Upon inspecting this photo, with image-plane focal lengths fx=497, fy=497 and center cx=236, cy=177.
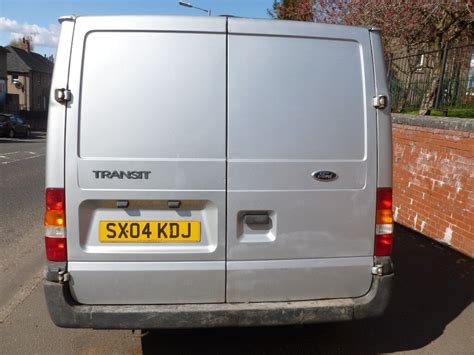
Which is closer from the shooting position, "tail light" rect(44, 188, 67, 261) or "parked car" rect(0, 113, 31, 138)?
"tail light" rect(44, 188, 67, 261)

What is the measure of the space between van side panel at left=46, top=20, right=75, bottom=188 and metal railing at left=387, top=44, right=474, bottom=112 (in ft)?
18.1

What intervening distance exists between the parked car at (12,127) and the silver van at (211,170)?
3007cm

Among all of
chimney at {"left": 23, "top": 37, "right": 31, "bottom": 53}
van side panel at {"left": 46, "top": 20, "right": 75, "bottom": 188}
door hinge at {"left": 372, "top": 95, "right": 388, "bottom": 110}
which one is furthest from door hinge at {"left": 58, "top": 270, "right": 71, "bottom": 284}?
chimney at {"left": 23, "top": 37, "right": 31, "bottom": 53}

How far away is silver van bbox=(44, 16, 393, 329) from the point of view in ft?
9.09

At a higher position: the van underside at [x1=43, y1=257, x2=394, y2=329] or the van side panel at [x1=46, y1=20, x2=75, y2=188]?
the van side panel at [x1=46, y1=20, x2=75, y2=188]

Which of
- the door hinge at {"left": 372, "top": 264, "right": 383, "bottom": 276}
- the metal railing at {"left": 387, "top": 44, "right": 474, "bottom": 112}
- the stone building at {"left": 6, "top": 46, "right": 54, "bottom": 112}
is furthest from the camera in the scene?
the stone building at {"left": 6, "top": 46, "right": 54, "bottom": 112}

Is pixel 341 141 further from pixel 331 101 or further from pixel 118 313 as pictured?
pixel 118 313

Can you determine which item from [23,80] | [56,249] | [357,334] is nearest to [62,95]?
[56,249]

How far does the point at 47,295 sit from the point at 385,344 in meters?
2.38

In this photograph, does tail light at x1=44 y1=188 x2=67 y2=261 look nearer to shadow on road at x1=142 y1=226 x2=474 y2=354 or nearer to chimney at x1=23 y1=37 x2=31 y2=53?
shadow on road at x1=142 y1=226 x2=474 y2=354


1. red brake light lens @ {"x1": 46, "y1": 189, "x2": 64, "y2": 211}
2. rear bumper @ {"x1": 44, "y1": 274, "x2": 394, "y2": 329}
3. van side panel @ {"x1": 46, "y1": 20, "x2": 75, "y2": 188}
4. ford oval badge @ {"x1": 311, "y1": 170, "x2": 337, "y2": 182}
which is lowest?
rear bumper @ {"x1": 44, "y1": 274, "x2": 394, "y2": 329}

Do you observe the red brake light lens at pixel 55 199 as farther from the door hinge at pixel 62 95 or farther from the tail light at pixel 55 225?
the door hinge at pixel 62 95

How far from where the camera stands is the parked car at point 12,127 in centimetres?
2991

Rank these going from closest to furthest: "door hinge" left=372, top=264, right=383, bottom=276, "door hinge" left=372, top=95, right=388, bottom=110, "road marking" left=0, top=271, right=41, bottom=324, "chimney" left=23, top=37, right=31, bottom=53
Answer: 1. "door hinge" left=372, top=95, right=388, bottom=110
2. "door hinge" left=372, top=264, right=383, bottom=276
3. "road marking" left=0, top=271, right=41, bottom=324
4. "chimney" left=23, top=37, right=31, bottom=53
